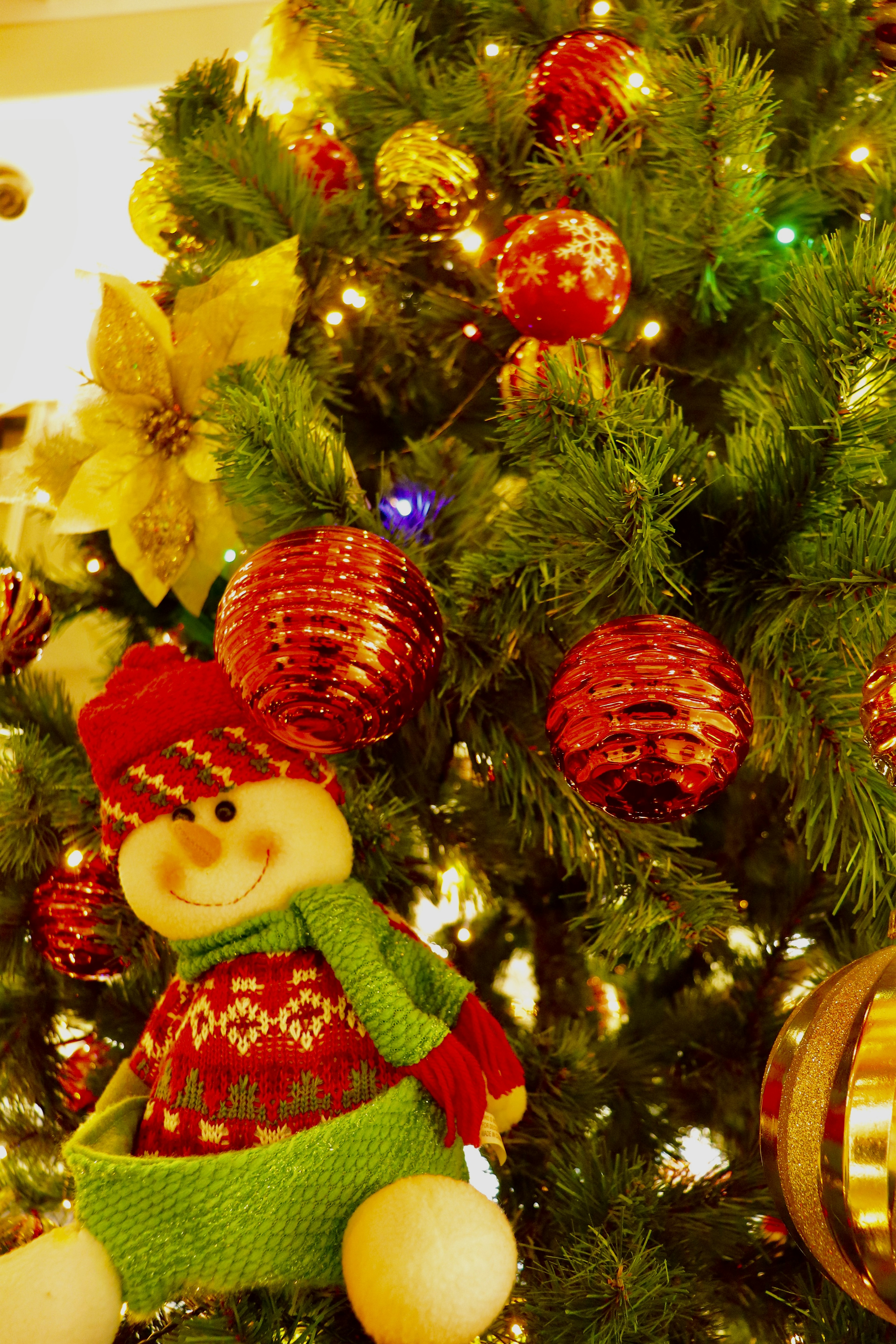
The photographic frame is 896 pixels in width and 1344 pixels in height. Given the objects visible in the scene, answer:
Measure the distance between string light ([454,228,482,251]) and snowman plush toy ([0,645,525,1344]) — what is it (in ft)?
1.07

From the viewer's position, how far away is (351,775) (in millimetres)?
561

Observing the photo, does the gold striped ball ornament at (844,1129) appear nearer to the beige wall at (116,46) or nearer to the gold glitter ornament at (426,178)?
the gold glitter ornament at (426,178)

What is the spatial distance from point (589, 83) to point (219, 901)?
0.49 m

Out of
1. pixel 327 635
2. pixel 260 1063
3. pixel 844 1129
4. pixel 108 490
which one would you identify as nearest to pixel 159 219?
pixel 108 490

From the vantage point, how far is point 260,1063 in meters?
0.44

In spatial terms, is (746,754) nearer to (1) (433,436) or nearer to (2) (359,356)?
(1) (433,436)

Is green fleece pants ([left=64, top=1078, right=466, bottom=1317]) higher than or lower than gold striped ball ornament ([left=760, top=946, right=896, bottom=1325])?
lower

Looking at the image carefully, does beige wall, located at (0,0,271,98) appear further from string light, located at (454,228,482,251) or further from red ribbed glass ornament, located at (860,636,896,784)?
red ribbed glass ornament, located at (860,636,896,784)

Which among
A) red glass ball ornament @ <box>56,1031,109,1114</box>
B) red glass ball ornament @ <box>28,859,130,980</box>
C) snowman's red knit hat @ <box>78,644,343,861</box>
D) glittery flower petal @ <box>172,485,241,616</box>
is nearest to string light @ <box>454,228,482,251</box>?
glittery flower petal @ <box>172,485,241,616</box>

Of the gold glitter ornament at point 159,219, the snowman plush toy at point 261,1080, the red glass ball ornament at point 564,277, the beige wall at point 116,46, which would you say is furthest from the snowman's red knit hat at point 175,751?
the beige wall at point 116,46

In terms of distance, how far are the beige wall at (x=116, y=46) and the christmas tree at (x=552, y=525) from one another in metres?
0.70

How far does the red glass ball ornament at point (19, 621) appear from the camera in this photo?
591 mm

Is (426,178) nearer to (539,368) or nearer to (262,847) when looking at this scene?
(539,368)

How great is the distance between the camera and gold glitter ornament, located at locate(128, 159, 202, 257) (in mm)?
666
